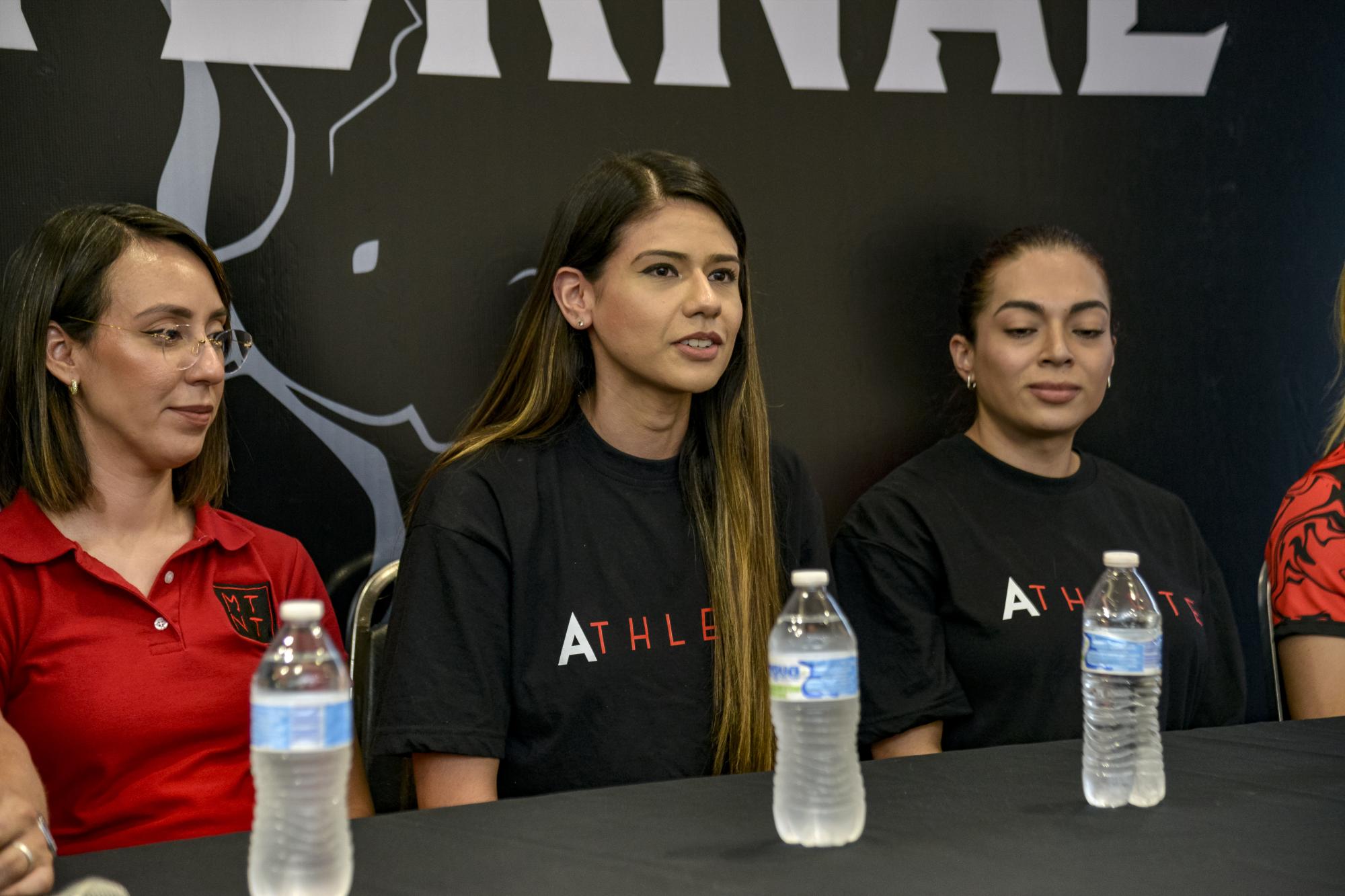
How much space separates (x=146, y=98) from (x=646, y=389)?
1005 mm

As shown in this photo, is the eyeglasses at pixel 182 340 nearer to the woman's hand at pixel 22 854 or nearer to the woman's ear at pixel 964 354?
the woman's hand at pixel 22 854

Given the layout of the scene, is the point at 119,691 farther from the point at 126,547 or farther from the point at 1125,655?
the point at 1125,655

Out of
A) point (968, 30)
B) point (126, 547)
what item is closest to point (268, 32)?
point (126, 547)

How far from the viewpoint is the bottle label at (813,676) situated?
1.15 metres

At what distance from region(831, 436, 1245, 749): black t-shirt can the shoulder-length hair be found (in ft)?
4.13

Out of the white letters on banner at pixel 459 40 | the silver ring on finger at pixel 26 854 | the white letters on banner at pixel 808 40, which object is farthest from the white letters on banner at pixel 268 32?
the silver ring on finger at pixel 26 854

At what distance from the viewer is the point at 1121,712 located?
1360 millimetres

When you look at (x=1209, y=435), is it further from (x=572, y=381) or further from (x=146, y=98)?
(x=146, y=98)

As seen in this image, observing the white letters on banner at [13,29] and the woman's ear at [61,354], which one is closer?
the woman's ear at [61,354]

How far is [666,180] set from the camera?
6.82 feet

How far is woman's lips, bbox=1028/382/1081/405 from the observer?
242cm

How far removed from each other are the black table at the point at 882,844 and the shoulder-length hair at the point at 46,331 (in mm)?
929

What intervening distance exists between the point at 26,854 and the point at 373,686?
1.07 metres

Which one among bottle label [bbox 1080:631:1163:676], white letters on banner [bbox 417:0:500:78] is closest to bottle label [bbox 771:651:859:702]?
bottle label [bbox 1080:631:1163:676]
